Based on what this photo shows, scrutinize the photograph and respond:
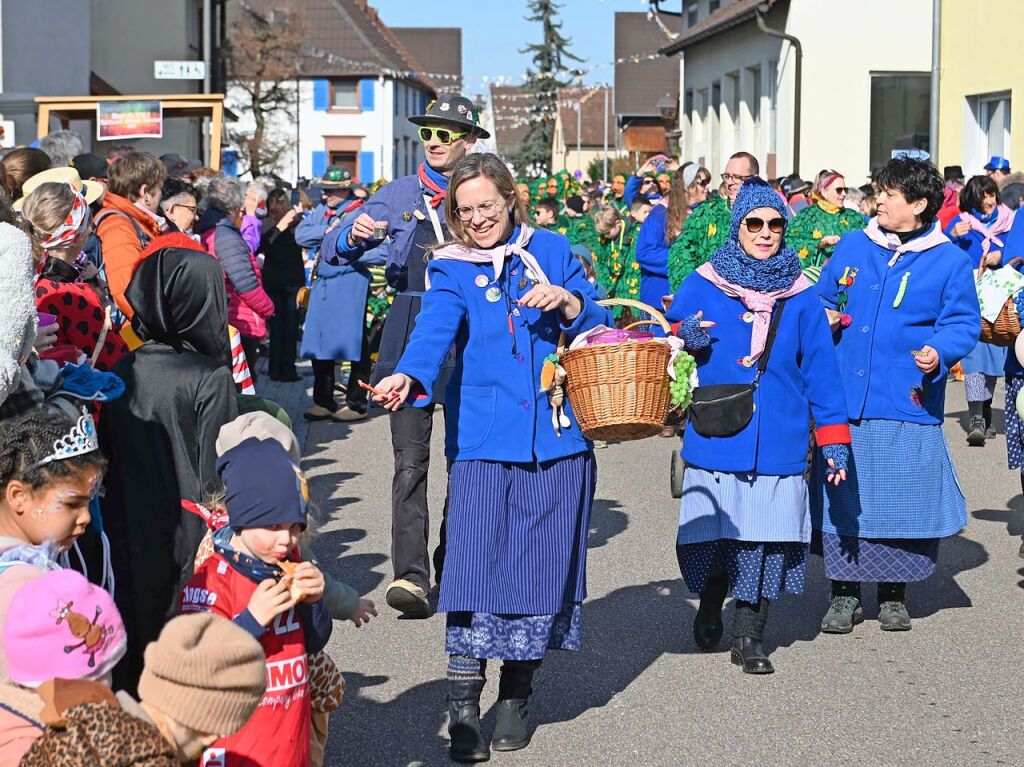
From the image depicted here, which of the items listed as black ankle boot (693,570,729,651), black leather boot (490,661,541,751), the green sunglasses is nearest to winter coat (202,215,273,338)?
the green sunglasses

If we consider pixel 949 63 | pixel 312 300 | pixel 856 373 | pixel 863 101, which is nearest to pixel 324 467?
pixel 312 300

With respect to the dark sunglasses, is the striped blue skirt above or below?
below

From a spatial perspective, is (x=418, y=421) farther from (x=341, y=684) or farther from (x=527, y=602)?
(x=341, y=684)

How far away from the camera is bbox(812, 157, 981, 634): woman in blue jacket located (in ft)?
23.5

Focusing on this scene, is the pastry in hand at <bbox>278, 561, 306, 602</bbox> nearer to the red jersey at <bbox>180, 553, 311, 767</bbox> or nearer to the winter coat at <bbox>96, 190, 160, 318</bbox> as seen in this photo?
the red jersey at <bbox>180, 553, 311, 767</bbox>

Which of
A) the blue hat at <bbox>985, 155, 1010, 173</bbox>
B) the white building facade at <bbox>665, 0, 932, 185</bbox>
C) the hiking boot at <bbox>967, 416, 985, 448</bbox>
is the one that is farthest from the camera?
the white building facade at <bbox>665, 0, 932, 185</bbox>

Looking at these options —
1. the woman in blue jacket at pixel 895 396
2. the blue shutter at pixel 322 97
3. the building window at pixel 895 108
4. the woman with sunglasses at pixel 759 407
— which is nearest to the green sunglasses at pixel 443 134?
the woman with sunglasses at pixel 759 407

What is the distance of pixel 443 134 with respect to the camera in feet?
24.1

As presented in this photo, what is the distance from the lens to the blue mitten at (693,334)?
6.48 metres

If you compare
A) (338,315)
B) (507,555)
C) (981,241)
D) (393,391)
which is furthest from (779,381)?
(981,241)

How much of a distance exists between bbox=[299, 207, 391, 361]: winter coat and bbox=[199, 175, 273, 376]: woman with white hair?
2121mm

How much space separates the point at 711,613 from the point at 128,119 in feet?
39.5

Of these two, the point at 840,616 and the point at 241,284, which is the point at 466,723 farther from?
the point at 241,284

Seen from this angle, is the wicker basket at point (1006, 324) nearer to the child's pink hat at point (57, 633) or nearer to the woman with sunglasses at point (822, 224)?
the woman with sunglasses at point (822, 224)
